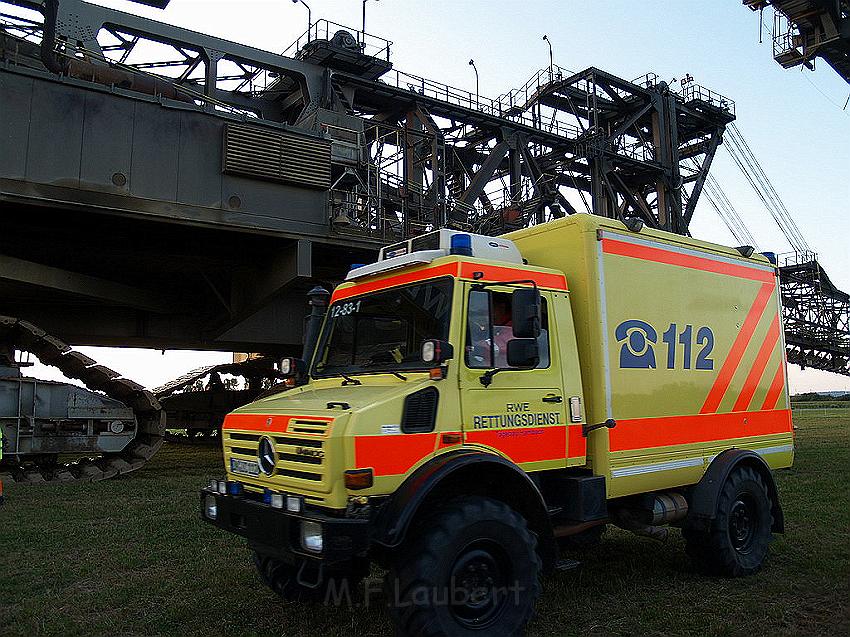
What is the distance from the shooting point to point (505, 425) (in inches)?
213

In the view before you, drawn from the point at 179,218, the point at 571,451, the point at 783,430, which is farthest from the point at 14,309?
the point at 783,430

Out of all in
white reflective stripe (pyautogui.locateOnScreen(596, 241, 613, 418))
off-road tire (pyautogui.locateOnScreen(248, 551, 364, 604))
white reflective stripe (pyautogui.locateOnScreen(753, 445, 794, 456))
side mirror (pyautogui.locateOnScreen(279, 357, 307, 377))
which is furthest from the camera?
white reflective stripe (pyautogui.locateOnScreen(753, 445, 794, 456))

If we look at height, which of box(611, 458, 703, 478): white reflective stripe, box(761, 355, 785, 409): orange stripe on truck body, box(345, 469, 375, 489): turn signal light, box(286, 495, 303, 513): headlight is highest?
box(761, 355, 785, 409): orange stripe on truck body

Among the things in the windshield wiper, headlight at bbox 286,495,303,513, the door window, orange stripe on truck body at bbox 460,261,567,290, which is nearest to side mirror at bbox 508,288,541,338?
the door window

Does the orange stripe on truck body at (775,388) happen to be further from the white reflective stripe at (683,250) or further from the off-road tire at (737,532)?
the white reflective stripe at (683,250)

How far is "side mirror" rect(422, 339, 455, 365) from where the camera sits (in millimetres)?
4914

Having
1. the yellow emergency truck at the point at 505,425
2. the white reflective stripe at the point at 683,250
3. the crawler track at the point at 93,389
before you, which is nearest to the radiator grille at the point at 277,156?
the crawler track at the point at 93,389

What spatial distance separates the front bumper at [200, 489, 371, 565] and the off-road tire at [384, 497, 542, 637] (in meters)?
0.38

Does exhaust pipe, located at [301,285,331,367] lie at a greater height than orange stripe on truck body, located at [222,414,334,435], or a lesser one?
greater

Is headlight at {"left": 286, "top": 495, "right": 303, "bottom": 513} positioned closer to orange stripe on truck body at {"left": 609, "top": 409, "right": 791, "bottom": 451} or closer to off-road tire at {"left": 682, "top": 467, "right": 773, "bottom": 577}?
orange stripe on truck body at {"left": 609, "top": 409, "right": 791, "bottom": 451}

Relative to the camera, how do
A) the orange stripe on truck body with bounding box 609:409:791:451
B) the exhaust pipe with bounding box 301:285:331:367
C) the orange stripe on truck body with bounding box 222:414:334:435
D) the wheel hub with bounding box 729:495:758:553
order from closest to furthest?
the orange stripe on truck body with bounding box 222:414:334:435, the orange stripe on truck body with bounding box 609:409:791:451, the exhaust pipe with bounding box 301:285:331:367, the wheel hub with bounding box 729:495:758:553

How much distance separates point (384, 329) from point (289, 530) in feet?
6.06

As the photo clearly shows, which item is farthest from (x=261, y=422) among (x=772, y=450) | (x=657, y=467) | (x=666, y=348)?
(x=772, y=450)

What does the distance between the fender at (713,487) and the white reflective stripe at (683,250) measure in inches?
80.9
